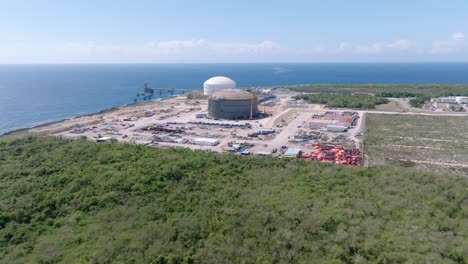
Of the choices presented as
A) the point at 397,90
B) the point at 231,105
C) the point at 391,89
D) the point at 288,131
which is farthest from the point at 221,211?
the point at 391,89

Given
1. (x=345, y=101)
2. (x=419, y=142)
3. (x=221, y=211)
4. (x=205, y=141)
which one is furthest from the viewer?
(x=345, y=101)

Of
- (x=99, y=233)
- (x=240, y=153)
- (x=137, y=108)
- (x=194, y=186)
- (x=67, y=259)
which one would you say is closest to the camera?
(x=67, y=259)

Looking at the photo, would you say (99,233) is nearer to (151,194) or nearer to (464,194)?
(151,194)

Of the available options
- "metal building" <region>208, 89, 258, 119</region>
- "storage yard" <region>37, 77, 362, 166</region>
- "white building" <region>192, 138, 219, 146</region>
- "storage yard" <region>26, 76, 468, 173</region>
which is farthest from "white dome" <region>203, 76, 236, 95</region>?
"white building" <region>192, 138, 219, 146</region>

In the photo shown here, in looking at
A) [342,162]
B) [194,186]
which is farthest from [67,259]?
[342,162]

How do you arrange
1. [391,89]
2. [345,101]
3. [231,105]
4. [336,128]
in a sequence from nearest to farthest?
[336,128]
[231,105]
[345,101]
[391,89]

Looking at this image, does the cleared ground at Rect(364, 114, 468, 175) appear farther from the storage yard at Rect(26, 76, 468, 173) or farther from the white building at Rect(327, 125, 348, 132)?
the white building at Rect(327, 125, 348, 132)

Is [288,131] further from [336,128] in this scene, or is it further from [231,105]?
[231,105]
